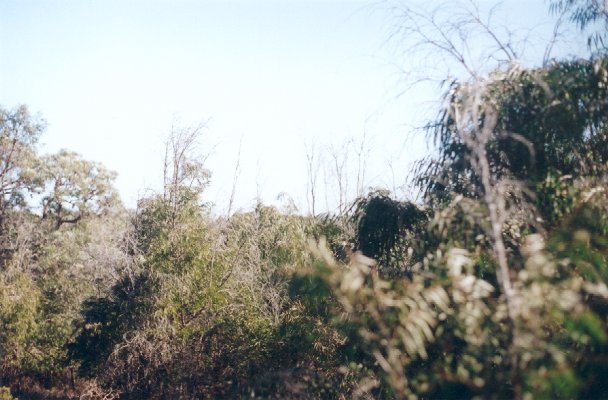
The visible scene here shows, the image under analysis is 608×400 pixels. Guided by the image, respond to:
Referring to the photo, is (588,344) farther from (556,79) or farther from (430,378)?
(556,79)

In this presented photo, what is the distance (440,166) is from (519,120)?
821 millimetres

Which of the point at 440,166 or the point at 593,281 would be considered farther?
the point at 440,166

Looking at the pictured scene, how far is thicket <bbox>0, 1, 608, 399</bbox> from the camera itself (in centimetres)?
233

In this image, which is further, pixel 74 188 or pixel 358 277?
pixel 74 188

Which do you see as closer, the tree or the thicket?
the thicket

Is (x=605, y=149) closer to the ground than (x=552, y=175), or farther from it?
farther from it

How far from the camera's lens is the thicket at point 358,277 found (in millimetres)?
2334

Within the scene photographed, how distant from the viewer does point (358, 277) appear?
7.35 feet

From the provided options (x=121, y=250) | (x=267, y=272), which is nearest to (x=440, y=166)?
(x=267, y=272)

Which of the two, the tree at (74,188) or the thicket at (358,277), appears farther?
the tree at (74,188)

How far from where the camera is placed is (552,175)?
3.80m

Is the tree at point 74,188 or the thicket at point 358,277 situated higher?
the tree at point 74,188

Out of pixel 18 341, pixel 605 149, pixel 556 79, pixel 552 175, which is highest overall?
pixel 556 79

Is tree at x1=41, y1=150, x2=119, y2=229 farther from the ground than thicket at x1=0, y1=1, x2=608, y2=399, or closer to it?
farther from the ground
